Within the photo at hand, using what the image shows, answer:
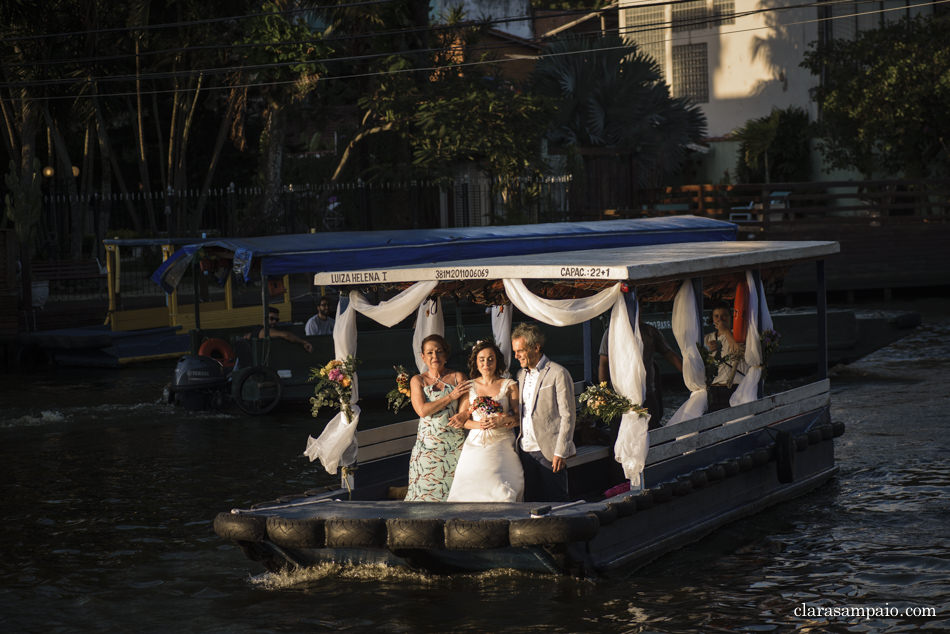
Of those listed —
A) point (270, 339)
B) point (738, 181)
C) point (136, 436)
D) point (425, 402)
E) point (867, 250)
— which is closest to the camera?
point (425, 402)

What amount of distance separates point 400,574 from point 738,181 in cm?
3502

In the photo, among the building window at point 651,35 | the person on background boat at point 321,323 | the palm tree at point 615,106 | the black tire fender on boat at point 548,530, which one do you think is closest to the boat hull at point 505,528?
the black tire fender on boat at point 548,530

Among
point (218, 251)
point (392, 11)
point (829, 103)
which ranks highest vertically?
point (392, 11)

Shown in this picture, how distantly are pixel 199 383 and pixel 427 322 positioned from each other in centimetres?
765

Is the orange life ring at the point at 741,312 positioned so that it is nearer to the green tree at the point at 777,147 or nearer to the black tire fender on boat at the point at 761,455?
the black tire fender on boat at the point at 761,455

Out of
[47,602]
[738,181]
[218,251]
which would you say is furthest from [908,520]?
[738,181]

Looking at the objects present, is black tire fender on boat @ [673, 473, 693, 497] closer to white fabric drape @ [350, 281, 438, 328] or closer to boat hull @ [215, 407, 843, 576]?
boat hull @ [215, 407, 843, 576]

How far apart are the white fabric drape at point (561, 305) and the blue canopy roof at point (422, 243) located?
837 centimetres

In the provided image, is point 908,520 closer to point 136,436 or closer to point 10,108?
point 136,436

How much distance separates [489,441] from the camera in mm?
9789

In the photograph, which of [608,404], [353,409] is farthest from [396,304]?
[608,404]

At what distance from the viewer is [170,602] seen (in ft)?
31.1

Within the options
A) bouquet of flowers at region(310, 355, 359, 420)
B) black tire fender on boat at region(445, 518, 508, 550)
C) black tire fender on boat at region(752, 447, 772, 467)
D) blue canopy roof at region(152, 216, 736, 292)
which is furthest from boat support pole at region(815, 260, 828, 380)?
blue canopy roof at region(152, 216, 736, 292)

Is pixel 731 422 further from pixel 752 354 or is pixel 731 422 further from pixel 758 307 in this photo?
pixel 758 307
